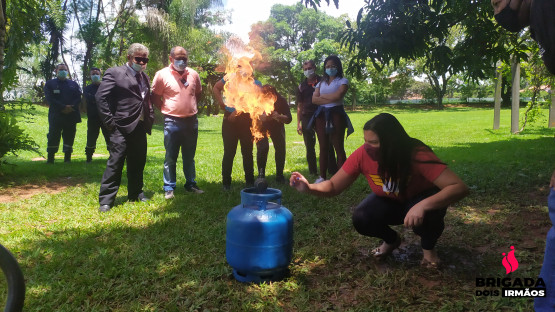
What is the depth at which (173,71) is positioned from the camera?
5.73 metres

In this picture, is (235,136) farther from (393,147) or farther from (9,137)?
(9,137)

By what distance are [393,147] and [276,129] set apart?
3667 millimetres

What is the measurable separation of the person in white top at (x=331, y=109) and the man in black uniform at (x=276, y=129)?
0.52 metres

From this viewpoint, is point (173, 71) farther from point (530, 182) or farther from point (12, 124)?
point (530, 182)

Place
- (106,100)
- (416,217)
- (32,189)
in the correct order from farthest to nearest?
1. (32,189)
2. (106,100)
3. (416,217)

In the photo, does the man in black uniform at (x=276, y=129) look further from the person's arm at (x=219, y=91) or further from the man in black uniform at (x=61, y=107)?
the man in black uniform at (x=61, y=107)

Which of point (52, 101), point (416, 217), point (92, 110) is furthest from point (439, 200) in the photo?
point (52, 101)

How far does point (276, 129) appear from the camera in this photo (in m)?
6.59

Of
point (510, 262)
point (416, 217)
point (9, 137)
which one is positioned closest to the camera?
point (416, 217)

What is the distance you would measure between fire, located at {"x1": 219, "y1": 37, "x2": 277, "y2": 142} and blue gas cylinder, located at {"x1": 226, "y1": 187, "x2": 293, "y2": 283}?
6.58 ft

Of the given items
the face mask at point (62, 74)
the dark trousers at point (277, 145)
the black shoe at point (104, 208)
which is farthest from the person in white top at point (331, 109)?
the face mask at point (62, 74)

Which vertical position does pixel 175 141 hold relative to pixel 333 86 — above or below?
below

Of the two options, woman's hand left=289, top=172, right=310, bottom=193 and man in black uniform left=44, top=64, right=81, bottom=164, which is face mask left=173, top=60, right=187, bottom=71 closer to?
woman's hand left=289, top=172, right=310, bottom=193

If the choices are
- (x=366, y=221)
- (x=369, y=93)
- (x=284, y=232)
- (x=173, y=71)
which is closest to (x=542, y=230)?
(x=366, y=221)
